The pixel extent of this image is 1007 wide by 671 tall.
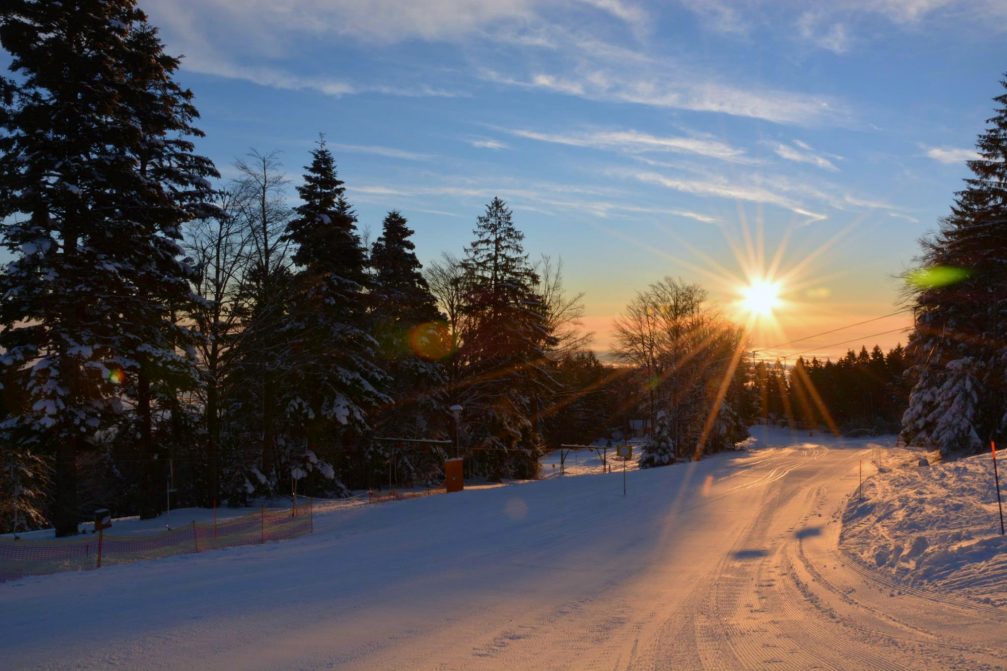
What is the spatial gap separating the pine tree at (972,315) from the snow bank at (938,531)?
14.4 meters

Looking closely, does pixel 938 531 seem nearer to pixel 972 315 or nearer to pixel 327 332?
pixel 327 332

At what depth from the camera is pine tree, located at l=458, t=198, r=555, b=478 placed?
121 feet

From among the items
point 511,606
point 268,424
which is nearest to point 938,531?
point 511,606

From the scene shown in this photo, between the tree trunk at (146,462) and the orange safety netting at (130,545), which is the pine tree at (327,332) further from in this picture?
the orange safety netting at (130,545)

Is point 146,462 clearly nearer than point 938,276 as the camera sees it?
Yes

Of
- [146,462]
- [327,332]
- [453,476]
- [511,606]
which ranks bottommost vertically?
Result: [511,606]

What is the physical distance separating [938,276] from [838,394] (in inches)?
2625

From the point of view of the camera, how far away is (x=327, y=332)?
27.5 metres

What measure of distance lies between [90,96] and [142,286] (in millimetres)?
5199

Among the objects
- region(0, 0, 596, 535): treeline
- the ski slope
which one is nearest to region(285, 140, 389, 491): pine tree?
region(0, 0, 596, 535): treeline

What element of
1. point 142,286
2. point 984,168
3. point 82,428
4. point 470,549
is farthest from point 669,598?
point 984,168

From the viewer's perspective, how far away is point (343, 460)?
29.6 m

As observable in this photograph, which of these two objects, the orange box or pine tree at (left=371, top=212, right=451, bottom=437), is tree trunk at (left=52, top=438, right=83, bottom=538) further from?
pine tree at (left=371, top=212, right=451, bottom=437)

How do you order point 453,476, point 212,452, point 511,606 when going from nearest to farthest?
1. point 511,606
2. point 212,452
3. point 453,476
